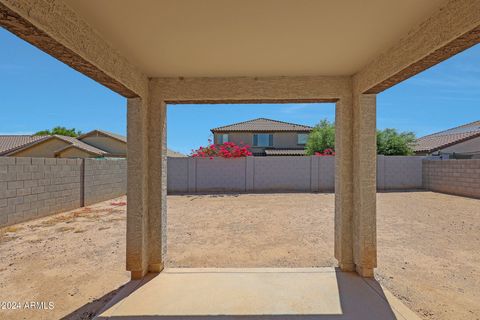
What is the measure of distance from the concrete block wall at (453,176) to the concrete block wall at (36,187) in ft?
52.2

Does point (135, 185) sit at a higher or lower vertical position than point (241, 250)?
higher

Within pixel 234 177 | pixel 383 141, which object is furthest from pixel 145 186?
pixel 383 141

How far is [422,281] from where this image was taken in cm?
322

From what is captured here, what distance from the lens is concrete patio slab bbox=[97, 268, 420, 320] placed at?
2.43 m

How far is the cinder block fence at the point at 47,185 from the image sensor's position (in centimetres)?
596

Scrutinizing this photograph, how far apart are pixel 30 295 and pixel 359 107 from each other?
16.1 ft

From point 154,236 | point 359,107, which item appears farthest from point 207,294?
point 359,107

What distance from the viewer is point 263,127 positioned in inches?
859

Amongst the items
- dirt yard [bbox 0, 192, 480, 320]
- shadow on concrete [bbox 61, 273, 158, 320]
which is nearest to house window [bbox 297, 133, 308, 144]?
dirt yard [bbox 0, 192, 480, 320]

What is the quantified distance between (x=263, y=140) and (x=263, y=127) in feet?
4.17

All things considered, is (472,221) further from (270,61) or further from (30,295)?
(30,295)

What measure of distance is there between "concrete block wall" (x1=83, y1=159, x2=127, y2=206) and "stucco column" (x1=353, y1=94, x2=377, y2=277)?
9.18 metres

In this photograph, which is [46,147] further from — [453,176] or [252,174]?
[453,176]

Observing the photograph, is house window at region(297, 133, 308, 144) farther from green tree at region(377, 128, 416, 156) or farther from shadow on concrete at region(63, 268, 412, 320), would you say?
shadow on concrete at region(63, 268, 412, 320)
